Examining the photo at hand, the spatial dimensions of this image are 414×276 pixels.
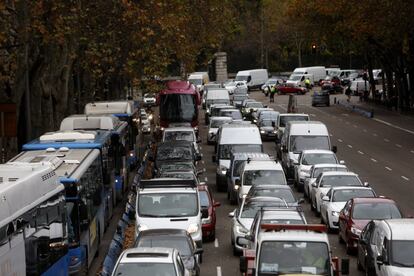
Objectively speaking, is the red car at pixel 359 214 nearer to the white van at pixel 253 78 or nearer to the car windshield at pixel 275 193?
the car windshield at pixel 275 193

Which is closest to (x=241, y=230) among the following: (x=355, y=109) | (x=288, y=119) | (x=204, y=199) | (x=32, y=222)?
(x=204, y=199)

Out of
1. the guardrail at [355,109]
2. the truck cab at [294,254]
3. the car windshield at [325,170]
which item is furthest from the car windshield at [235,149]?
the guardrail at [355,109]

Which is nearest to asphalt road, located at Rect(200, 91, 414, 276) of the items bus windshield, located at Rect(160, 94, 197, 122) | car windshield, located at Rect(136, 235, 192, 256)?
car windshield, located at Rect(136, 235, 192, 256)

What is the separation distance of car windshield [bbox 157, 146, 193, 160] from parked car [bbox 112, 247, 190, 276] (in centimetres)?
2109

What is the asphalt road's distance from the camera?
2622 centimetres

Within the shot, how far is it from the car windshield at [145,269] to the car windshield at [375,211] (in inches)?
349

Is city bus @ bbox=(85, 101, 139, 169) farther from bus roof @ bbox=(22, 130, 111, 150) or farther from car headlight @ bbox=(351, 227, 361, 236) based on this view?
car headlight @ bbox=(351, 227, 361, 236)

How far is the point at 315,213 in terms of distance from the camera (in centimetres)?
3266

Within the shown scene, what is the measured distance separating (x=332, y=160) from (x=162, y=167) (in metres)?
6.99

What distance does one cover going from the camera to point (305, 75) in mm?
110562

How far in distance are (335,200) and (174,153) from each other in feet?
38.3

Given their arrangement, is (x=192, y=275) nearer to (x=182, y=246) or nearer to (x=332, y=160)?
(x=182, y=246)

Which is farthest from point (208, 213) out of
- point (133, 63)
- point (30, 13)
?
point (133, 63)

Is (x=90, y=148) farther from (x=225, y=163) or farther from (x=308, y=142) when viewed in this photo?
(x=308, y=142)
